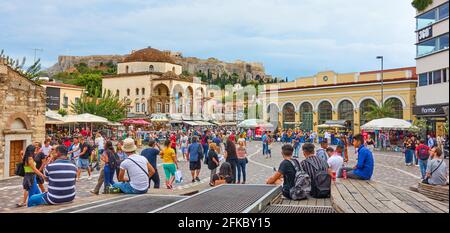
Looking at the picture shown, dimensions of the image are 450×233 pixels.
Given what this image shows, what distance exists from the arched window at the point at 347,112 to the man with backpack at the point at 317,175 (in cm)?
3467

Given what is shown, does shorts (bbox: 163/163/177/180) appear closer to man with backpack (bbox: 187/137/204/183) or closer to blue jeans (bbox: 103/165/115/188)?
man with backpack (bbox: 187/137/204/183)

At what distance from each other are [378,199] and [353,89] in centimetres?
3787

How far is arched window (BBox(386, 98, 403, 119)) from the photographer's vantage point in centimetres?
3633

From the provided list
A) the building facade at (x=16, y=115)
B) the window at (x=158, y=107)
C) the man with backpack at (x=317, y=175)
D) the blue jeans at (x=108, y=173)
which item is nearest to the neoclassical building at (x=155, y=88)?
the window at (x=158, y=107)

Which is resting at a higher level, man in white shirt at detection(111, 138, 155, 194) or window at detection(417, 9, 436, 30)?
window at detection(417, 9, 436, 30)

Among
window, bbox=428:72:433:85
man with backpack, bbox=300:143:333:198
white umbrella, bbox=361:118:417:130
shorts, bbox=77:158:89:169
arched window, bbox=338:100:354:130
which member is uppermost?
window, bbox=428:72:433:85

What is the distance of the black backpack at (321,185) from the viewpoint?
6.17 meters

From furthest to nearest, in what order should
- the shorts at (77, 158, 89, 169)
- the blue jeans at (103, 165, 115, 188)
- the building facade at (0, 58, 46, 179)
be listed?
the building facade at (0, 58, 46, 179), the shorts at (77, 158, 89, 169), the blue jeans at (103, 165, 115, 188)

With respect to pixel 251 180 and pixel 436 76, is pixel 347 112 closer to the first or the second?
pixel 436 76

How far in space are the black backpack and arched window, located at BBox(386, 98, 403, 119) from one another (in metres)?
32.6

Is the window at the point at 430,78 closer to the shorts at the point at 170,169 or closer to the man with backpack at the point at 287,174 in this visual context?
the shorts at the point at 170,169

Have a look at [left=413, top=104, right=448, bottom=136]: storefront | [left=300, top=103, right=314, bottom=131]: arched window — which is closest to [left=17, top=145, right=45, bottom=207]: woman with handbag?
[left=413, top=104, right=448, bottom=136]: storefront
